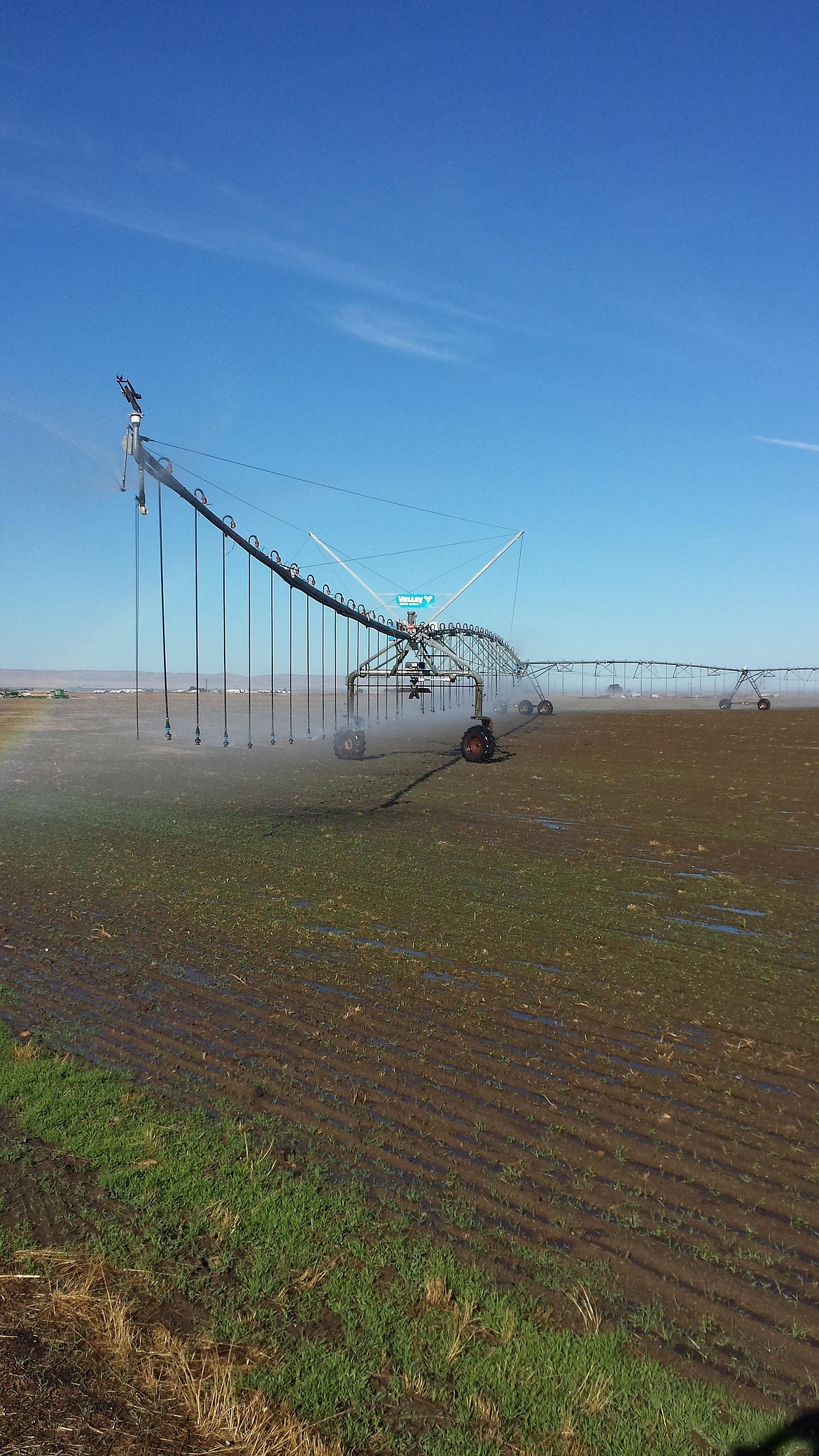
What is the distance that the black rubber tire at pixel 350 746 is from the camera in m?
43.6

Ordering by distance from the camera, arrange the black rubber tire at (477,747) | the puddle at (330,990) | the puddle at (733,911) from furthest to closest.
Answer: the black rubber tire at (477,747) → the puddle at (733,911) → the puddle at (330,990)

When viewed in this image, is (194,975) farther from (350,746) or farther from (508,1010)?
(350,746)

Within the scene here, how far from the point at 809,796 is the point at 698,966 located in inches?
800

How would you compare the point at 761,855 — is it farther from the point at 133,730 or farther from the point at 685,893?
the point at 133,730

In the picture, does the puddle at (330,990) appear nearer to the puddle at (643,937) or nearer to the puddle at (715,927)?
the puddle at (643,937)

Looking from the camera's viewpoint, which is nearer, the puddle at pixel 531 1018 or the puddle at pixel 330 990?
the puddle at pixel 531 1018

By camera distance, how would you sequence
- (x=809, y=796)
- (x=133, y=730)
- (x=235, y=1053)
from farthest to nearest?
1. (x=133, y=730)
2. (x=809, y=796)
3. (x=235, y=1053)

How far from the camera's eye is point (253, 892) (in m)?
15.8

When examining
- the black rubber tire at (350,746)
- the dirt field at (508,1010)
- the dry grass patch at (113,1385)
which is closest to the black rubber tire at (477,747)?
the black rubber tire at (350,746)

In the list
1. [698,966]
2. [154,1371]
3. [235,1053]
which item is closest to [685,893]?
[698,966]

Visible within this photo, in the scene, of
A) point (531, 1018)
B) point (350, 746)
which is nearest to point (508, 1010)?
point (531, 1018)

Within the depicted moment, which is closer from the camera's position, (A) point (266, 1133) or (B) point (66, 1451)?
(B) point (66, 1451)

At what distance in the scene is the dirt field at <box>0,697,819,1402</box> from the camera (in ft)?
19.6

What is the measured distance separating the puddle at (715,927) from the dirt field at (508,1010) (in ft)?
0.28
